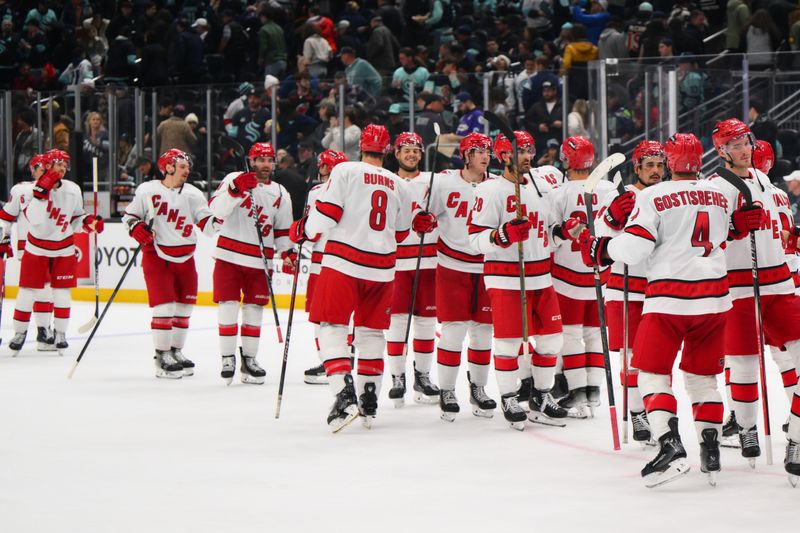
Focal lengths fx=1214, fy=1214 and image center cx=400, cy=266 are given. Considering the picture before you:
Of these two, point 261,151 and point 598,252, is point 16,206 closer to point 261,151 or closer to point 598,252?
point 261,151

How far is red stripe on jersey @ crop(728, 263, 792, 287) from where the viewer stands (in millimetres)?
4781

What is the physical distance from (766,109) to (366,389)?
202 inches

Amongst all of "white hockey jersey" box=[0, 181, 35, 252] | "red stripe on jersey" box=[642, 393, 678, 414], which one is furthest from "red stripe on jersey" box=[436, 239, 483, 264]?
"white hockey jersey" box=[0, 181, 35, 252]

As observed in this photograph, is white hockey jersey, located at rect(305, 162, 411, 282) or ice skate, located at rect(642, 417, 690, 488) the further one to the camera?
white hockey jersey, located at rect(305, 162, 411, 282)

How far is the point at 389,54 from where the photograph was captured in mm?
13398

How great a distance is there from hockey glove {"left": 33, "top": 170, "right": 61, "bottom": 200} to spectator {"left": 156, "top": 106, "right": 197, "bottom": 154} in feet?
11.2

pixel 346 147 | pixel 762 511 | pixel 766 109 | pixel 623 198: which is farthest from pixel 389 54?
pixel 762 511

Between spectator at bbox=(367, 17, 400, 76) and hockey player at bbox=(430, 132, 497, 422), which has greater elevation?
spectator at bbox=(367, 17, 400, 76)

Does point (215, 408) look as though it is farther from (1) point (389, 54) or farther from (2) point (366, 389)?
(1) point (389, 54)

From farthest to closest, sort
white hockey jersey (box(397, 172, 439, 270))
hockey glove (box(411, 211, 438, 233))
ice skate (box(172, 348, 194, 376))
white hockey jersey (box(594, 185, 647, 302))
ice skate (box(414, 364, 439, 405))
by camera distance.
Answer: ice skate (box(172, 348, 194, 376))
ice skate (box(414, 364, 439, 405))
white hockey jersey (box(397, 172, 439, 270))
hockey glove (box(411, 211, 438, 233))
white hockey jersey (box(594, 185, 647, 302))

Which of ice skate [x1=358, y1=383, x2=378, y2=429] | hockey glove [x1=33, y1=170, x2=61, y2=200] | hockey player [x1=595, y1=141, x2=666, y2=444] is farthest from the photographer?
hockey glove [x1=33, y1=170, x2=61, y2=200]

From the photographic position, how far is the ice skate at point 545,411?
589 centimetres

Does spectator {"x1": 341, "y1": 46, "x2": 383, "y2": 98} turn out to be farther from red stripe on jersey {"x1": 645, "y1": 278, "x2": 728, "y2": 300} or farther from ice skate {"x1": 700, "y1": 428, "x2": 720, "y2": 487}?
ice skate {"x1": 700, "y1": 428, "x2": 720, "y2": 487}

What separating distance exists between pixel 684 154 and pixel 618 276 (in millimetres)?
1190
